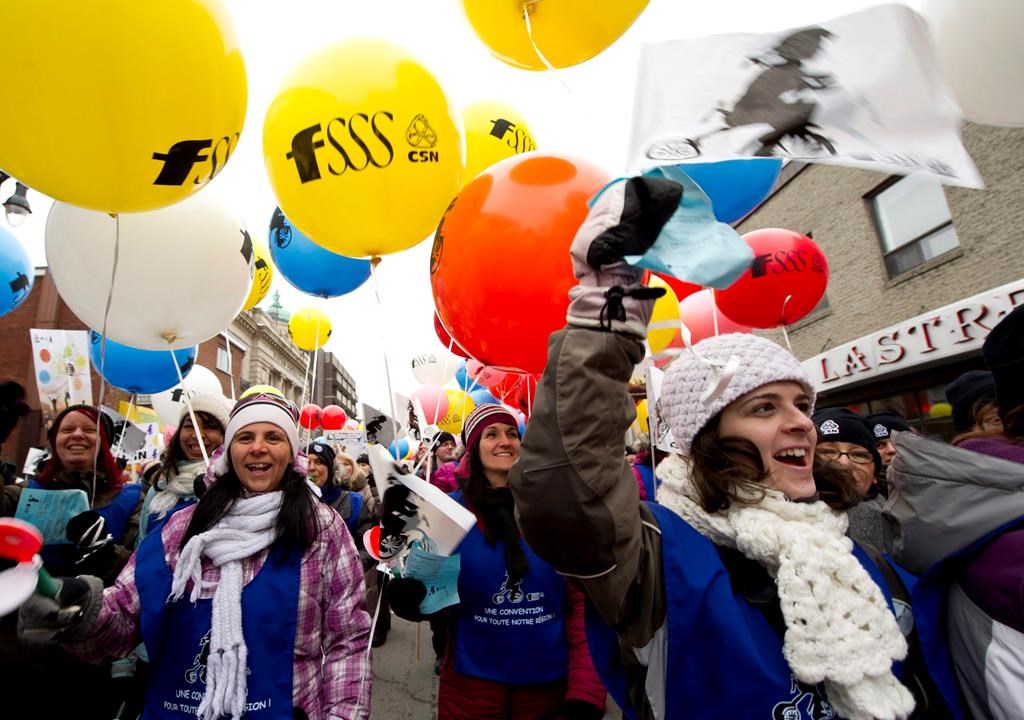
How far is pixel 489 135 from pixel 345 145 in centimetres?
135

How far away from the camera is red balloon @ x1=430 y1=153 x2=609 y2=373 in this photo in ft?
5.81

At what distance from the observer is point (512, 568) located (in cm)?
223

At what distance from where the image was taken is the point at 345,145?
2055 millimetres

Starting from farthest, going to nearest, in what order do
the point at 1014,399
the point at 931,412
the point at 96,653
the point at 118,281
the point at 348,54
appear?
the point at 931,412, the point at 118,281, the point at 348,54, the point at 96,653, the point at 1014,399

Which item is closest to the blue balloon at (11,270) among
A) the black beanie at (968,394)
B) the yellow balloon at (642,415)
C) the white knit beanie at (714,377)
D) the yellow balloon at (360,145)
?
the yellow balloon at (360,145)

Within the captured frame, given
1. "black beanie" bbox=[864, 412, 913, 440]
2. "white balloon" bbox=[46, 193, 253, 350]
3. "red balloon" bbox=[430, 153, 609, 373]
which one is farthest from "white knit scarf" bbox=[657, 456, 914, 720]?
"black beanie" bbox=[864, 412, 913, 440]

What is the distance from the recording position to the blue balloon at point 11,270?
420 centimetres

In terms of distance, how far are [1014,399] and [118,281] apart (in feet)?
11.7

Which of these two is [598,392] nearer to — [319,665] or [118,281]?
[319,665]

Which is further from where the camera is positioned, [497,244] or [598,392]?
[497,244]

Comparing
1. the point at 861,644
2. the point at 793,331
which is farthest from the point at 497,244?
the point at 793,331

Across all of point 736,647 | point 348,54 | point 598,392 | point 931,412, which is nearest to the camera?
point 598,392

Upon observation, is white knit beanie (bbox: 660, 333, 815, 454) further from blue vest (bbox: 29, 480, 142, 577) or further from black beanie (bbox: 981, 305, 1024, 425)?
blue vest (bbox: 29, 480, 142, 577)

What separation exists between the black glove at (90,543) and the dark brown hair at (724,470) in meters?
2.52
